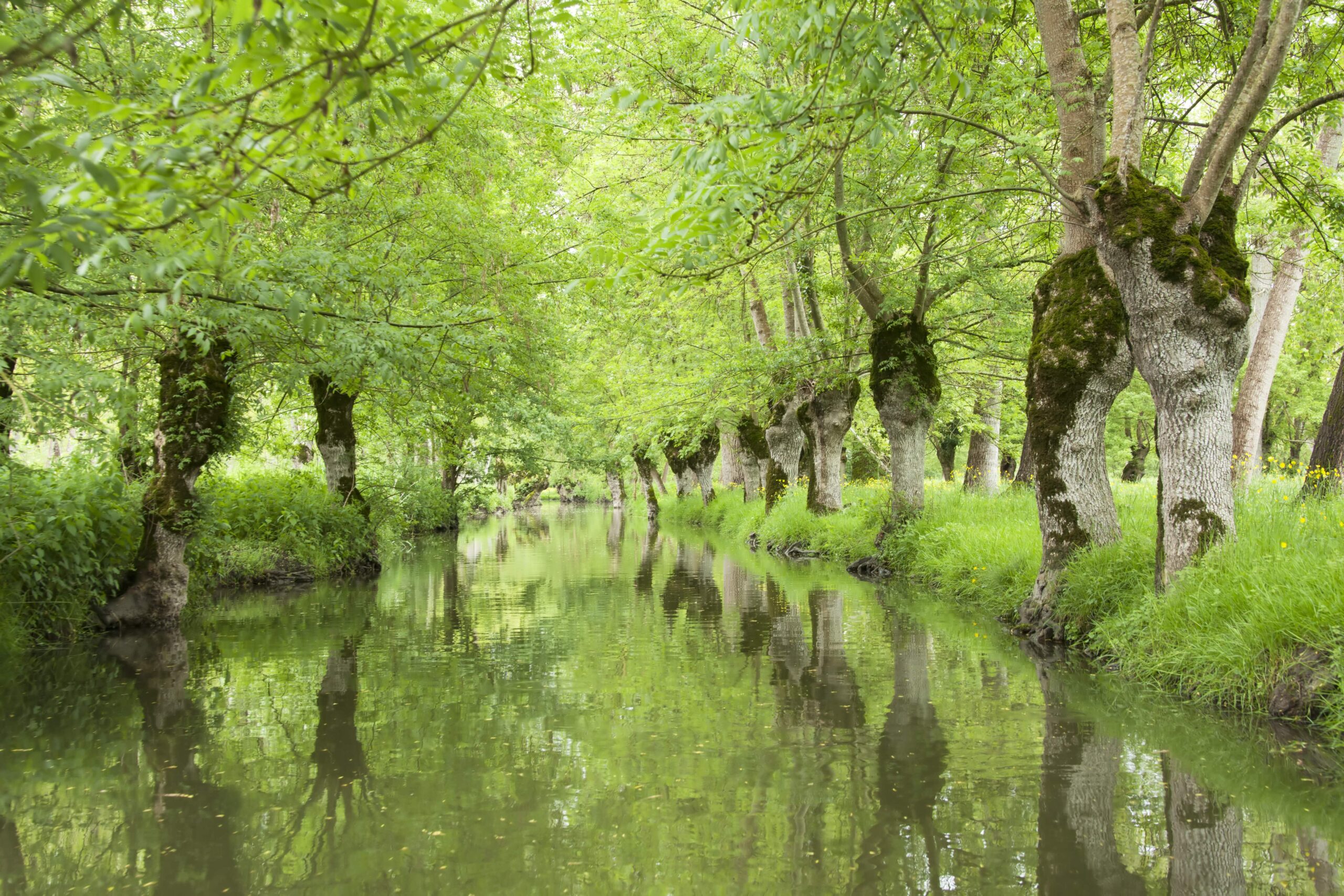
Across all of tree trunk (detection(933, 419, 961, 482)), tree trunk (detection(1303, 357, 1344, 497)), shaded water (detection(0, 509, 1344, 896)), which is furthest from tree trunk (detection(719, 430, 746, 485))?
shaded water (detection(0, 509, 1344, 896))

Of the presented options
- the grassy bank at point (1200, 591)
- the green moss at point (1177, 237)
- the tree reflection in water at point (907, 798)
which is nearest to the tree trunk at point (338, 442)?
the grassy bank at point (1200, 591)

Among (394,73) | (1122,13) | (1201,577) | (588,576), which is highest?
(1122,13)

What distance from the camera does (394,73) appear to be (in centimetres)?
327

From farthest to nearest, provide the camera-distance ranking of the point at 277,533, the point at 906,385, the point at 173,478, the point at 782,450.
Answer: the point at 782,450 < the point at 277,533 < the point at 906,385 < the point at 173,478

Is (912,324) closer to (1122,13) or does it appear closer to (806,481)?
(1122,13)

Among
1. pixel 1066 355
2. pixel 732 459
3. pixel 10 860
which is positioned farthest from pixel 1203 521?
pixel 732 459

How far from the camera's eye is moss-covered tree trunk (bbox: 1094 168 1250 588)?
24.3 ft

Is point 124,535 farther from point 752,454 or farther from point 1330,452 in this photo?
point 752,454

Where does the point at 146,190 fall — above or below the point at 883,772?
above

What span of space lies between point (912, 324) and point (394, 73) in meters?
12.7

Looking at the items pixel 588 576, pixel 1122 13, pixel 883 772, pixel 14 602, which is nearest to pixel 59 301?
pixel 14 602

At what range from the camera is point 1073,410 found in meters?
9.38

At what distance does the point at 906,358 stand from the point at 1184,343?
7.34 m

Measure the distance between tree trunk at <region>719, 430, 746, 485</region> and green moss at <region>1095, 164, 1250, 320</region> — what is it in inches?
853
